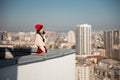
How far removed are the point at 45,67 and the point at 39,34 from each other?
0.24 meters

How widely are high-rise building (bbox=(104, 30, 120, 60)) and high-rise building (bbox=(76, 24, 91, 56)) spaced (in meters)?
1.11

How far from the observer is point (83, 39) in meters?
11.8

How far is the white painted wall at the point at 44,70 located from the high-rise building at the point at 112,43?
30.4 feet

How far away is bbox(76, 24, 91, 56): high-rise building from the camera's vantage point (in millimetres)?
11195

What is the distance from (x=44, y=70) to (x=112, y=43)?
394 inches

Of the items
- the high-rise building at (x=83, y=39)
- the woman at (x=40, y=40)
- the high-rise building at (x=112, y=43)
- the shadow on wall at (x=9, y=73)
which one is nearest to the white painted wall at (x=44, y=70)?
the shadow on wall at (x=9, y=73)

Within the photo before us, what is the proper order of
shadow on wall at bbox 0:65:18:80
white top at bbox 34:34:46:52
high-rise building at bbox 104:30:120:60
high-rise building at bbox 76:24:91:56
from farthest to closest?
high-rise building at bbox 76:24:91:56, high-rise building at bbox 104:30:120:60, white top at bbox 34:34:46:52, shadow on wall at bbox 0:65:18:80

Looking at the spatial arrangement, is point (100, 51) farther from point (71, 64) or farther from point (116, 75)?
point (71, 64)

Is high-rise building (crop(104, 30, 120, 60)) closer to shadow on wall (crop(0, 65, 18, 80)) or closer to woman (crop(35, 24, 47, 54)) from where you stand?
woman (crop(35, 24, 47, 54))

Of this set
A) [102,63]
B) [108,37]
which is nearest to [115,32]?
[108,37]

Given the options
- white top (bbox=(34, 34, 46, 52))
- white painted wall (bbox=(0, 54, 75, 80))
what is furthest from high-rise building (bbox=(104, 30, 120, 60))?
white top (bbox=(34, 34, 46, 52))

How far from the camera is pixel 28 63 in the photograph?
0.75 meters

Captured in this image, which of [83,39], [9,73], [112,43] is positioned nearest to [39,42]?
[9,73]

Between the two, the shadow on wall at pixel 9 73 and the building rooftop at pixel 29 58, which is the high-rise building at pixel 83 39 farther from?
the shadow on wall at pixel 9 73
